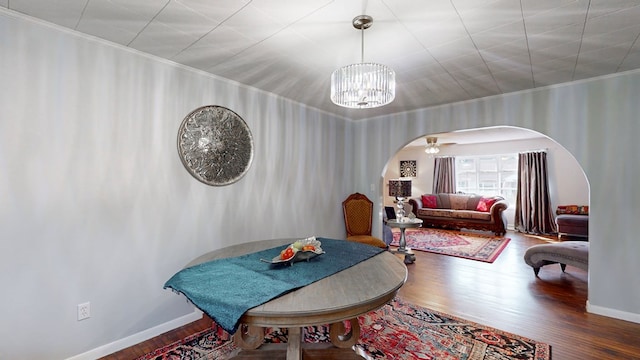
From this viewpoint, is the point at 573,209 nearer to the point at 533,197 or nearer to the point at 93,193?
the point at 533,197

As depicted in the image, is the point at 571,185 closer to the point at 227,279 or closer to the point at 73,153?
the point at 227,279

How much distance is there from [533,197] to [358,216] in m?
5.29

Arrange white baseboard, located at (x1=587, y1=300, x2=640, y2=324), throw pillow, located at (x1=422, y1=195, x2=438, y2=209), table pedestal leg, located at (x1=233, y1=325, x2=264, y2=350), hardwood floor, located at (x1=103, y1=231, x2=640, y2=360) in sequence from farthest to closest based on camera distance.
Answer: throw pillow, located at (x1=422, y1=195, x2=438, y2=209) < white baseboard, located at (x1=587, y1=300, x2=640, y2=324) < hardwood floor, located at (x1=103, y1=231, x2=640, y2=360) < table pedestal leg, located at (x1=233, y1=325, x2=264, y2=350)

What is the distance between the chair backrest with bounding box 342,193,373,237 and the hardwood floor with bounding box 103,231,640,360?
0.90 meters

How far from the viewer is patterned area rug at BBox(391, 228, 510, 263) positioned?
4805mm

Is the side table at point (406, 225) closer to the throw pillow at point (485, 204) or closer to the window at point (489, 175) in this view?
the throw pillow at point (485, 204)

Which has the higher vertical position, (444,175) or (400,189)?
(444,175)

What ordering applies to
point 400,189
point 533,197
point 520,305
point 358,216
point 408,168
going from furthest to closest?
A: point 408,168 → point 533,197 → point 400,189 → point 358,216 → point 520,305

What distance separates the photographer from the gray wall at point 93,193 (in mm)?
1730

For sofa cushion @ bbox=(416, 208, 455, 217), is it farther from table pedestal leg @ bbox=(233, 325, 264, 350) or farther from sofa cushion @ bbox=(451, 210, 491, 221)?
table pedestal leg @ bbox=(233, 325, 264, 350)

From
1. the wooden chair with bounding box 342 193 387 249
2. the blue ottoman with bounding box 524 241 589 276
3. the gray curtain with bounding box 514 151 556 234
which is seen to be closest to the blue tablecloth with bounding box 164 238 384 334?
the wooden chair with bounding box 342 193 387 249

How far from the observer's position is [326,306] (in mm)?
1208

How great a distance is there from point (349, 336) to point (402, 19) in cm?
217

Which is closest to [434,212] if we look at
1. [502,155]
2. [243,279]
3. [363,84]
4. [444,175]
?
[444,175]
